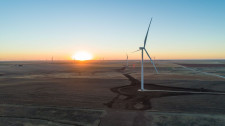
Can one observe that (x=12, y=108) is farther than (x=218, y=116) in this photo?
Yes

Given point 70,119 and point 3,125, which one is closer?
point 3,125

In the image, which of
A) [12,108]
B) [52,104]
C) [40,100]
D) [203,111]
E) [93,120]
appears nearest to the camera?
[93,120]

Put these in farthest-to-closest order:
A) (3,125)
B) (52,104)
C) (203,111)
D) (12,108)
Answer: (52,104) < (12,108) < (203,111) < (3,125)

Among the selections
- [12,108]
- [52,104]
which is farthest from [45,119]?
[12,108]

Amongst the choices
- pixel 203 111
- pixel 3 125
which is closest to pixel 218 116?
pixel 203 111

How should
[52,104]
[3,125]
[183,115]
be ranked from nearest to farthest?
[3,125], [183,115], [52,104]

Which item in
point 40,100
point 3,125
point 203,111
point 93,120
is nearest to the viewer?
point 3,125

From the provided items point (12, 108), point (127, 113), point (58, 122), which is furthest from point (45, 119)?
point (127, 113)

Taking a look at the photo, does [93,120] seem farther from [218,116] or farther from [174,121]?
[218,116]

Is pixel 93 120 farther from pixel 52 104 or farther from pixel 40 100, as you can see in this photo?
pixel 40 100
